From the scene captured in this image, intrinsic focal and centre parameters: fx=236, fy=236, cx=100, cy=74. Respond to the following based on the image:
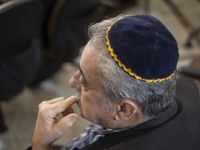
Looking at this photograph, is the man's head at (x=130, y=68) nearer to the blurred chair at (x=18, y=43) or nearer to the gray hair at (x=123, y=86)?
the gray hair at (x=123, y=86)

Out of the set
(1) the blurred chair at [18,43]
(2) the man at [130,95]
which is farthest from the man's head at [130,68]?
(1) the blurred chair at [18,43]

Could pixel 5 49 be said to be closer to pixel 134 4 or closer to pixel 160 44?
pixel 160 44

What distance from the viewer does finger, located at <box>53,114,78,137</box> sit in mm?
761

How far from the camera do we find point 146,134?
703 mm

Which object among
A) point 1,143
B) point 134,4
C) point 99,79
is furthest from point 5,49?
point 134,4

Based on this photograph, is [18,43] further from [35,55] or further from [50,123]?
[50,123]

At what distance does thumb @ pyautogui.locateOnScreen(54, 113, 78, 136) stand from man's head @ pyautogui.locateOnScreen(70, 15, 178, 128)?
0.26 feet

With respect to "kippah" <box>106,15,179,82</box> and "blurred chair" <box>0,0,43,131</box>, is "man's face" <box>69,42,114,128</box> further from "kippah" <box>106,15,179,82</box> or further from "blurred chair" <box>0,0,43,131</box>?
"blurred chair" <box>0,0,43,131</box>

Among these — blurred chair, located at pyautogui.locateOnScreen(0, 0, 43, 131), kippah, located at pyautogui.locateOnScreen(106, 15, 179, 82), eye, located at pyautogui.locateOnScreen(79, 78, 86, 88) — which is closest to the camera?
kippah, located at pyautogui.locateOnScreen(106, 15, 179, 82)

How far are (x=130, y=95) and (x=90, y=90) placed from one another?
0.43 ft

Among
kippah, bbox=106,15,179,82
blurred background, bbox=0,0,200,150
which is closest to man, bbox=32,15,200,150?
kippah, bbox=106,15,179,82

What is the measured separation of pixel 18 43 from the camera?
1399 mm

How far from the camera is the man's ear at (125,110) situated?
0.67 m

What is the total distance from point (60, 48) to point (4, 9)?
66 cm
